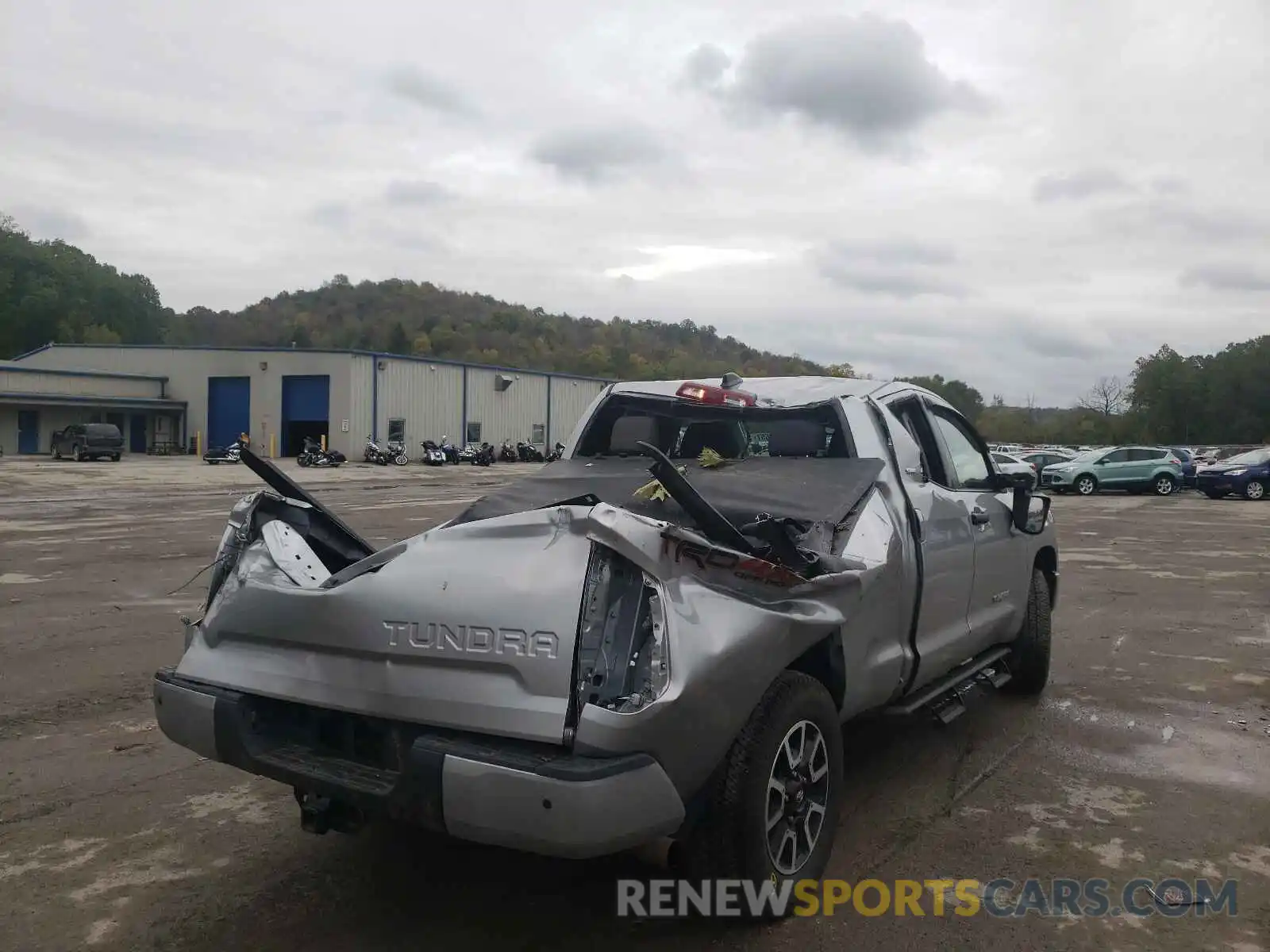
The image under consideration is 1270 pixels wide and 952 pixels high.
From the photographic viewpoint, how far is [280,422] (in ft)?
159

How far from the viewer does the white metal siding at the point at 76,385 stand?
47469 mm

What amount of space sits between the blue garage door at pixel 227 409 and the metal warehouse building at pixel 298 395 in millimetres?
55

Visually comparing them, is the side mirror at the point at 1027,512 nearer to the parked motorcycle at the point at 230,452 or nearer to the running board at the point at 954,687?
the running board at the point at 954,687

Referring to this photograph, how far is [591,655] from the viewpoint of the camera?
2.82 m

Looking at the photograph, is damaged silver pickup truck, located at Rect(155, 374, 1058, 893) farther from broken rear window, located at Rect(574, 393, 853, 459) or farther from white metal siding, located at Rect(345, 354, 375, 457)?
white metal siding, located at Rect(345, 354, 375, 457)

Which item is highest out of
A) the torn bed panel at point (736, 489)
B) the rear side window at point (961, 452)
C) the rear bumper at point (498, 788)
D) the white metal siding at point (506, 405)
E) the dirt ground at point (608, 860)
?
the white metal siding at point (506, 405)

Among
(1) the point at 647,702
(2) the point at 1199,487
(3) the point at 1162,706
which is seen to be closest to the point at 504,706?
(1) the point at 647,702

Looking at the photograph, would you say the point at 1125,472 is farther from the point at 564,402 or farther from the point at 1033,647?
the point at 564,402

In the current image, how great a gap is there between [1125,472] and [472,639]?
33104 millimetres

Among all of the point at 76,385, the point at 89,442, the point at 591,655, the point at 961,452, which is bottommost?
the point at 89,442

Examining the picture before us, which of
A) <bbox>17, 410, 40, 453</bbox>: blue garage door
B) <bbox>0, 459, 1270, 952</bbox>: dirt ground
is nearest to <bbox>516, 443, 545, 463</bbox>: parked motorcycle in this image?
<bbox>17, 410, 40, 453</bbox>: blue garage door

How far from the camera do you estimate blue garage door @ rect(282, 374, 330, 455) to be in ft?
155

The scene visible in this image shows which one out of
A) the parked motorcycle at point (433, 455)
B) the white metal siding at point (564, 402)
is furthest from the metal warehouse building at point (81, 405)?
the white metal siding at point (564, 402)

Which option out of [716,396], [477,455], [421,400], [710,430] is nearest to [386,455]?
[421,400]
